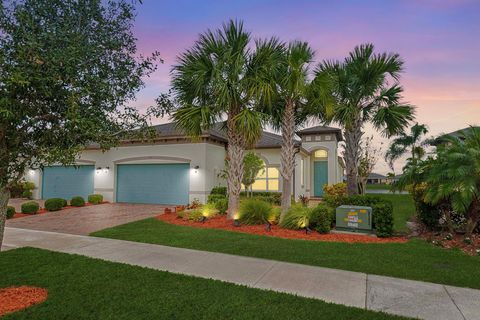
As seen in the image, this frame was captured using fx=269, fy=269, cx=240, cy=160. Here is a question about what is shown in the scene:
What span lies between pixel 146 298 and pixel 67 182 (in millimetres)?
20028

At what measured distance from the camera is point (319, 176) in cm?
2180

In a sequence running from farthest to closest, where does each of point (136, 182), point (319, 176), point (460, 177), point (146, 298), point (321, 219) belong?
1. point (319, 176)
2. point (136, 182)
3. point (321, 219)
4. point (460, 177)
5. point (146, 298)

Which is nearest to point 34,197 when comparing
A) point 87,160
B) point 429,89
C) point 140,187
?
point 87,160

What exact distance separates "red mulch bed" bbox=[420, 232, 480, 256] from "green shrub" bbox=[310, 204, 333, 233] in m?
2.85

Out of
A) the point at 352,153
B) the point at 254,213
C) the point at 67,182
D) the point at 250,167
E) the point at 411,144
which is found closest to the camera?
the point at 254,213

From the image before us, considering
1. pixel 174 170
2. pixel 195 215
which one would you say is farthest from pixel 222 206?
pixel 174 170

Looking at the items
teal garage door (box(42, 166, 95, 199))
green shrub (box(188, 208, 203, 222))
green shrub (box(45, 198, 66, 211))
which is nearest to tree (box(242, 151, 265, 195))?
green shrub (box(188, 208, 203, 222))

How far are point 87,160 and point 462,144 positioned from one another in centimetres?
2126

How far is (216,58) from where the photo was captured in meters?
10.2

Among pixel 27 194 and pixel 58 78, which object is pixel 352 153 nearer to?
pixel 58 78

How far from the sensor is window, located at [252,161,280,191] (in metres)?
18.2

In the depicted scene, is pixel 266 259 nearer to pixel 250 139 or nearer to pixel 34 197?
pixel 250 139

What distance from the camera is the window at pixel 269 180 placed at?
1825 centimetres

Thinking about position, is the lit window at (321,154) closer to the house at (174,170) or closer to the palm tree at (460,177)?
the house at (174,170)
